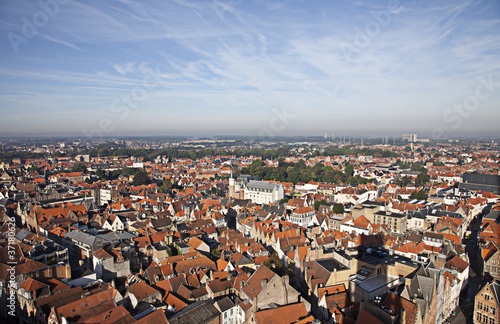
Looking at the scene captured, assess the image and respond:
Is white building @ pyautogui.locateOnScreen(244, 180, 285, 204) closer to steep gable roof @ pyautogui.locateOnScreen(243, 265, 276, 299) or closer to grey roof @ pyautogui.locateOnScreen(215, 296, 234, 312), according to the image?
steep gable roof @ pyautogui.locateOnScreen(243, 265, 276, 299)

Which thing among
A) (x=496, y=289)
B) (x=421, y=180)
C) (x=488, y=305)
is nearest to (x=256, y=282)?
→ (x=488, y=305)

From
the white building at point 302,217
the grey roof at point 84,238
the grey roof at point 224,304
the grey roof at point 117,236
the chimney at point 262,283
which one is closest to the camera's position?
the grey roof at point 224,304

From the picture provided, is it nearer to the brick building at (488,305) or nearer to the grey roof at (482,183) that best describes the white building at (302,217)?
the brick building at (488,305)

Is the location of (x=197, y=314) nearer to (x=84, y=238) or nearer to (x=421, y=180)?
(x=84, y=238)

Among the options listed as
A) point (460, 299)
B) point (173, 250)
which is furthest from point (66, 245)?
point (460, 299)

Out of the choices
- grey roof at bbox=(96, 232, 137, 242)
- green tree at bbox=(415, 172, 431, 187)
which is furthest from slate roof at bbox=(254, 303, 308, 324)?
green tree at bbox=(415, 172, 431, 187)

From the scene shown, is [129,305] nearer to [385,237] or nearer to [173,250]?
[173,250]

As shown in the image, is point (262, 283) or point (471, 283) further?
point (471, 283)

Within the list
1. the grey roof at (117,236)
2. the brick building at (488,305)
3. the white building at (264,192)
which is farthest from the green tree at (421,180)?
the grey roof at (117,236)
